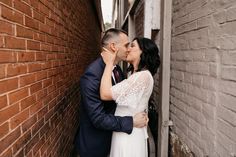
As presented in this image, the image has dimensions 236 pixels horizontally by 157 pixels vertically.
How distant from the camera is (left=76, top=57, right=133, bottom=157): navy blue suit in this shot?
2.59 metres

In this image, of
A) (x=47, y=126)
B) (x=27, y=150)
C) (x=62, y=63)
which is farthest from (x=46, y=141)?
(x=62, y=63)

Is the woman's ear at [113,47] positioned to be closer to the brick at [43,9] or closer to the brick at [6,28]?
the brick at [43,9]

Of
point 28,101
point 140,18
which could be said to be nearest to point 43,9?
point 28,101

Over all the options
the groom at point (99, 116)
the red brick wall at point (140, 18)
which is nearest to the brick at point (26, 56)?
the groom at point (99, 116)

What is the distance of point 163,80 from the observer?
10.9 ft

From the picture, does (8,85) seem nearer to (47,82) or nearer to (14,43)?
(14,43)

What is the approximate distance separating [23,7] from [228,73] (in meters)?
1.46

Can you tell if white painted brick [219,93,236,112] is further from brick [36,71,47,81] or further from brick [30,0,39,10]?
brick [30,0,39,10]

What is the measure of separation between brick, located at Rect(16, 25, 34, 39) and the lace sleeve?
2.78 feet

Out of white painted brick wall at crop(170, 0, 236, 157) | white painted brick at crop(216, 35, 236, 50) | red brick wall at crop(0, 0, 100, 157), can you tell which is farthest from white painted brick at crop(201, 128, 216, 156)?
red brick wall at crop(0, 0, 100, 157)

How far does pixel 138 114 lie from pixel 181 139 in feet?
1.75

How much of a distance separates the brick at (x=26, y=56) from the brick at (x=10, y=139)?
469mm

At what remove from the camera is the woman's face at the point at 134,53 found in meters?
2.97

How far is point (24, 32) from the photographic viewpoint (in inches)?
79.0
